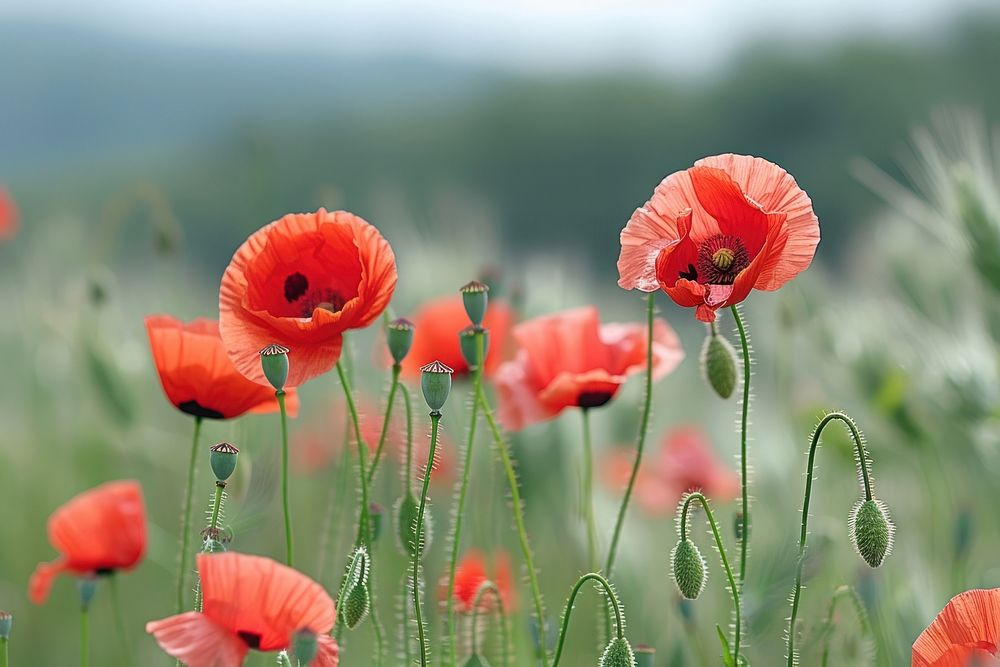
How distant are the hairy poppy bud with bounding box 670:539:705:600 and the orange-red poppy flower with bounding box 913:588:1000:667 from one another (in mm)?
133

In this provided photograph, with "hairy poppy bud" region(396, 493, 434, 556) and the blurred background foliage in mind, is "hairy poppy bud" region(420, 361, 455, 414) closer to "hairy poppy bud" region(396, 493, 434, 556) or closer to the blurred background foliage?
"hairy poppy bud" region(396, 493, 434, 556)

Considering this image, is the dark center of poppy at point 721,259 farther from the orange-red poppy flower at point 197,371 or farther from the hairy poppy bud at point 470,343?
the orange-red poppy flower at point 197,371

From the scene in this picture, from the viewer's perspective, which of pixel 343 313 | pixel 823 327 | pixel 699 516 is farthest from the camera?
pixel 699 516

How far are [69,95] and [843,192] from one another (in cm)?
2215

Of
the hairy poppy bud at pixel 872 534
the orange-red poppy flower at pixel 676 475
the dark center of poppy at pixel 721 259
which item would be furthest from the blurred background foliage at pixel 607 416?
the dark center of poppy at pixel 721 259

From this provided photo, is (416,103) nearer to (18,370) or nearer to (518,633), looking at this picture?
(18,370)

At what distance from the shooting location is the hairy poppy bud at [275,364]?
75cm

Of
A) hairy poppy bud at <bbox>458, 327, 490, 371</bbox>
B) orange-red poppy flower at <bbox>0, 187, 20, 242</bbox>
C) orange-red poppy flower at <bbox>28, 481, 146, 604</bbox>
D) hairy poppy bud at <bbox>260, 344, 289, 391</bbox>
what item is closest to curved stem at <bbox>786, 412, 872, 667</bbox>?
hairy poppy bud at <bbox>458, 327, 490, 371</bbox>

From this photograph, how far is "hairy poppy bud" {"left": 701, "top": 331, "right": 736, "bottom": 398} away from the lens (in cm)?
88

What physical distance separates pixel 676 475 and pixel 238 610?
1.11 metres

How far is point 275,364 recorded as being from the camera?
29.7 inches

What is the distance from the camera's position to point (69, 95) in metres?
28.9

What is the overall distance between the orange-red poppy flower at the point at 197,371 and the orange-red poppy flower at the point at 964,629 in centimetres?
48

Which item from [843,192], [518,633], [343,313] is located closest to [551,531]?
[518,633]
